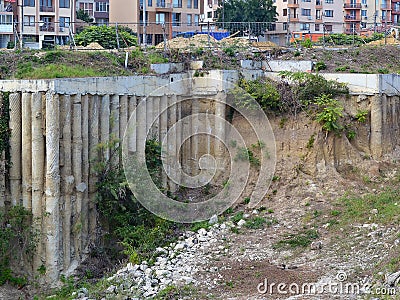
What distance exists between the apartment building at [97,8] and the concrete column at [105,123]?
40279 mm

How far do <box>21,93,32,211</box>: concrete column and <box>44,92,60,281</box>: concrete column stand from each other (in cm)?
49

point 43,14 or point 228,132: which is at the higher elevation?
point 43,14

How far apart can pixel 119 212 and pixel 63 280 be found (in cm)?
238

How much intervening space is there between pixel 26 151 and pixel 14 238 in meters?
2.02

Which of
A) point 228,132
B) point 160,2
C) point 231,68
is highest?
point 160,2

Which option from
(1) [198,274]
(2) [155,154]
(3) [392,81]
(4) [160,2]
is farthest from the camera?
(4) [160,2]

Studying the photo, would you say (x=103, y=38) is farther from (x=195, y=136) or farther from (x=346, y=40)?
(x=346, y=40)

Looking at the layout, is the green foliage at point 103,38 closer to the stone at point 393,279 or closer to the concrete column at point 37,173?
the concrete column at point 37,173

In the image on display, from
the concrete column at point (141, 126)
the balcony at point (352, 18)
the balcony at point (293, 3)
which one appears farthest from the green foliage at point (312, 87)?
the balcony at point (352, 18)

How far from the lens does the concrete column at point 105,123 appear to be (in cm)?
2197

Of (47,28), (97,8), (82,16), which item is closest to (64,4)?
(47,28)

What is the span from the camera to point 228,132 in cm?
2508

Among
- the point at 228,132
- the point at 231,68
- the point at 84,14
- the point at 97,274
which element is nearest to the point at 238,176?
the point at 228,132

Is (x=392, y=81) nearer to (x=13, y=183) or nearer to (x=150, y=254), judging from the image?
(x=150, y=254)
